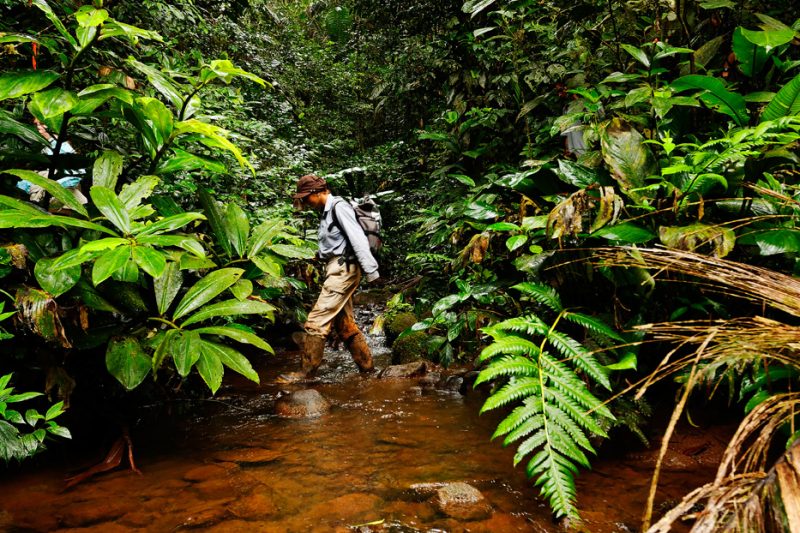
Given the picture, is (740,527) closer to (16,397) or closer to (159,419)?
(16,397)

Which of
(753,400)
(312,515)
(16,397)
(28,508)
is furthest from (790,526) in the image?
(28,508)

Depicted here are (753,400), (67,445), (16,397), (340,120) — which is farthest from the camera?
(340,120)

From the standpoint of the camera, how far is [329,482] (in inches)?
87.4

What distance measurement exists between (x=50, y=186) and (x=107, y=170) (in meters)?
0.33

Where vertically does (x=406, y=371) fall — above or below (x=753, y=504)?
below

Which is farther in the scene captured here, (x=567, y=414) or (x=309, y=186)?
(x=309, y=186)

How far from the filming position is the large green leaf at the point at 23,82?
181cm

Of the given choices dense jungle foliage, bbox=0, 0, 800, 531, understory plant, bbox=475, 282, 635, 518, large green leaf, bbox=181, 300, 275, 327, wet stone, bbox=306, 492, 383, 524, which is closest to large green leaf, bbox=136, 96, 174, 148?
dense jungle foliage, bbox=0, 0, 800, 531

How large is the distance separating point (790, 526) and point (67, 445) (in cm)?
308

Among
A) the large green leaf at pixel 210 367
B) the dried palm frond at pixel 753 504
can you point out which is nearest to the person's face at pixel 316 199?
the large green leaf at pixel 210 367

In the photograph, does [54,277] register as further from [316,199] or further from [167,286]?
[316,199]

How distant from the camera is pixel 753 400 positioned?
5.38 ft

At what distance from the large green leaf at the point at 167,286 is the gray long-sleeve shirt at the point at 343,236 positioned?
2.26m

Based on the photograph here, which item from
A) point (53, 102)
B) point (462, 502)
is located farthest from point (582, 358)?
point (53, 102)
